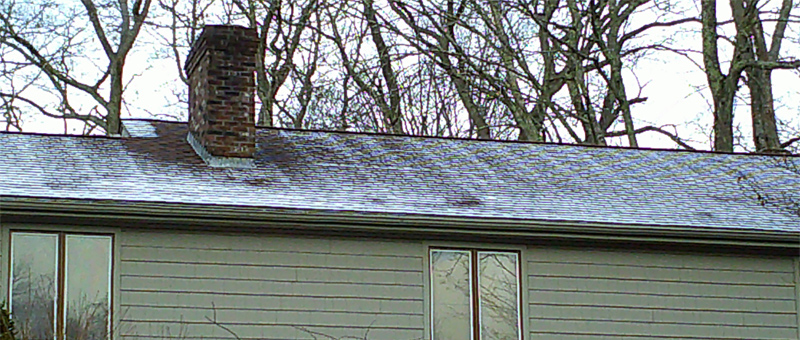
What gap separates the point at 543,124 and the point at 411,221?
14.5 meters

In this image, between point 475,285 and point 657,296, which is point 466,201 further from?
point 657,296

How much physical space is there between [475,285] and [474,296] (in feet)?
0.38

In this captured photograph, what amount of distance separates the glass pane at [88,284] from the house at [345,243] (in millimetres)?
15

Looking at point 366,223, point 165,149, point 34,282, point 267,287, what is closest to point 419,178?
point 366,223

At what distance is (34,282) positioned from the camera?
1138cm

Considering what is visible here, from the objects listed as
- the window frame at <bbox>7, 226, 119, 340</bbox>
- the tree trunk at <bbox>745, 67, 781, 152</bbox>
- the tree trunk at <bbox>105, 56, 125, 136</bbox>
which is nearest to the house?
the window frame at <bbox>7, 226, 119, 340</bbox>

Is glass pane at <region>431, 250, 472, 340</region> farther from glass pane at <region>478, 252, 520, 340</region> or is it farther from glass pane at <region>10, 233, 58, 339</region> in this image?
glass pane at <region>10, 233, 58, 339</region>

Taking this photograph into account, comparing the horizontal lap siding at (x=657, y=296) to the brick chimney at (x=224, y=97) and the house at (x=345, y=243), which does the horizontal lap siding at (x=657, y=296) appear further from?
the brick chimney at (x=224, y=97)

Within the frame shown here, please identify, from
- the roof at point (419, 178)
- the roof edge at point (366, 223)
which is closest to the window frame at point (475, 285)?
the roof edge at point (366, 223)

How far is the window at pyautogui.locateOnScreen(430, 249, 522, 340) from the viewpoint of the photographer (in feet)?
41.1

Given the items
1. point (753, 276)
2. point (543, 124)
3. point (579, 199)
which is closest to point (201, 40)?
point (579, 199)

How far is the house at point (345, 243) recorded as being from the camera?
38.1 ft

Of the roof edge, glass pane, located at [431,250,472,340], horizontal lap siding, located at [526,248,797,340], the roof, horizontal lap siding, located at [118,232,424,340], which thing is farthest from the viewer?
horizontal lap siding, located at [526,248,797,340]

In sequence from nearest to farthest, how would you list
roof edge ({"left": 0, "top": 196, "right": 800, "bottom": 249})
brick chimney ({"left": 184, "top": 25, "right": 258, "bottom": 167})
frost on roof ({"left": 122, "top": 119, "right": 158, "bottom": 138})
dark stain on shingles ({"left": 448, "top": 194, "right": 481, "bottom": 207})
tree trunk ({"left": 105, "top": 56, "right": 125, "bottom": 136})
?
roof edge ({"left": 0, "top": 196, "right": 800, "bottom": 249}) → dark stain on shingles ({"left": 448, "top": 194, "right": 481, "bottom": 207}) → brick chimney ({"left": 184, "top": 25, "right": 258, "bottom": 167}) → frost on roof ({"left": 122, "top": 119, "right": 158, "bottom": 138}) → tree trunk ({"left": 105, "top": 56, "right": 125, "bottom": 136})
